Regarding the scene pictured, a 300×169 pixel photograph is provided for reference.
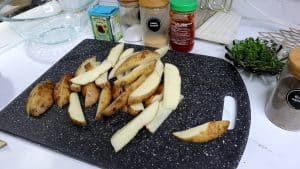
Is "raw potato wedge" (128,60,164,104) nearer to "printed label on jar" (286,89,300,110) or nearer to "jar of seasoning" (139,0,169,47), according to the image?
"jar of seasoning" (139,0,169,47)

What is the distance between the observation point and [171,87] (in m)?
0.59

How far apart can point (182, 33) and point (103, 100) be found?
0.28 metres

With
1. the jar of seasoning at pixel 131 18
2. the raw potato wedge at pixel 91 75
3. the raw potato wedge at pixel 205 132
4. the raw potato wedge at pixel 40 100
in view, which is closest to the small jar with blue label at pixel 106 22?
the jar of seasoning at pixel 131 18

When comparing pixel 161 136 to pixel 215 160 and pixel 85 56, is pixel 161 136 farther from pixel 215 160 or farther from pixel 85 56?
pixel 85 56

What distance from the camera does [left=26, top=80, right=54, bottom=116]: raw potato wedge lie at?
58cm

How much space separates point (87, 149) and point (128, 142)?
80 millimetres

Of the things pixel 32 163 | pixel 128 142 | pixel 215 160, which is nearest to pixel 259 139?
pixel 215 160

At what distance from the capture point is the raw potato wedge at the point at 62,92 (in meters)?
0.60

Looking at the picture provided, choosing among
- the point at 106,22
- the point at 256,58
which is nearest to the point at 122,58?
the point at 106,22

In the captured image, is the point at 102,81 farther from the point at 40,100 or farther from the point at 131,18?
the point at 131,18

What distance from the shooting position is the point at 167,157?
0.48 metres

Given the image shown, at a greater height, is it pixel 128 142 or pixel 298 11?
pixel 298 11

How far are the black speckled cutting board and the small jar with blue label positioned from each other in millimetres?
185

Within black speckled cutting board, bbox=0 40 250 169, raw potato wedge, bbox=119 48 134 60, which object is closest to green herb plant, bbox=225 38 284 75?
black speckled cutting board, bbox=0 40 250 169
